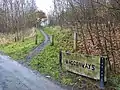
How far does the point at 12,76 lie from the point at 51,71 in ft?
7.17

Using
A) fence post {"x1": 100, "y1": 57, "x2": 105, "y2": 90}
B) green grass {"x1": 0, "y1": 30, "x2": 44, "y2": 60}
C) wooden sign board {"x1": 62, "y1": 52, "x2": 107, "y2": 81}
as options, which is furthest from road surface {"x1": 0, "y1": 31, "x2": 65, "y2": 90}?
green grass {"x1": 0, "y1": 30, "x2": 44, "y2": 60}

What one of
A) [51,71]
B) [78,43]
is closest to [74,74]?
[51,71]

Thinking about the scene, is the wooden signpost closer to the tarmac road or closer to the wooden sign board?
the wooden sign board

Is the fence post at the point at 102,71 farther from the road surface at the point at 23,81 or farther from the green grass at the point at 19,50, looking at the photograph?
the green grass at the point at 19,50

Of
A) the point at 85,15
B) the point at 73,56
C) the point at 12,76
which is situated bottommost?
the point at 12,76

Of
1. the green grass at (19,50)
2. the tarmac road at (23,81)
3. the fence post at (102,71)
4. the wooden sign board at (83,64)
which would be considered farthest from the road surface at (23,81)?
the green grass at (19,50)

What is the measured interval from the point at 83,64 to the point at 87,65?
0.37 metres

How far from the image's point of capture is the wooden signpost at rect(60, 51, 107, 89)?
10.1 m

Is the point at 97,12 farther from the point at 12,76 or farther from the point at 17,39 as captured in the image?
the point at 17,39

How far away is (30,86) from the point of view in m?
11.1

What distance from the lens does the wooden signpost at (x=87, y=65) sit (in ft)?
33.3

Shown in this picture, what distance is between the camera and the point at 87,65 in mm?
11375

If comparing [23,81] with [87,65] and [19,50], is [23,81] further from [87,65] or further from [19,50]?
[19,50]

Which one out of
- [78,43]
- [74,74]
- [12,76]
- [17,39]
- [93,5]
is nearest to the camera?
[93,5]
